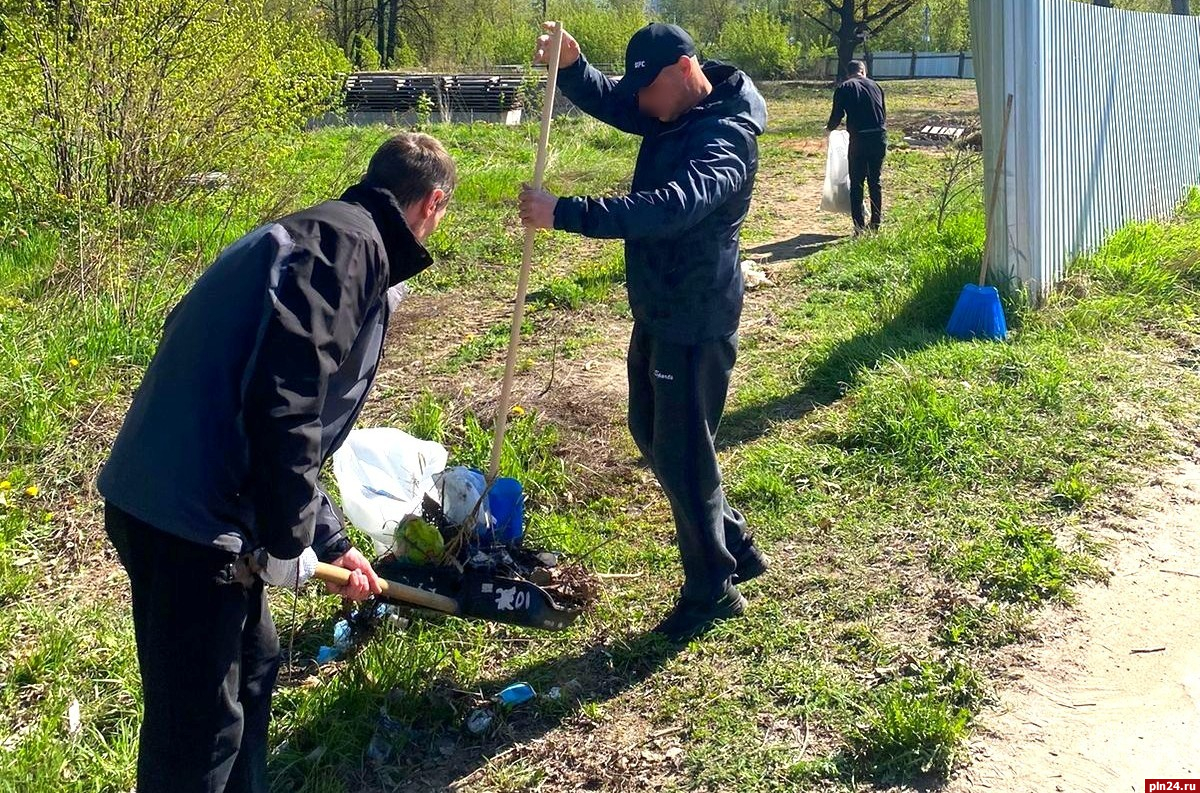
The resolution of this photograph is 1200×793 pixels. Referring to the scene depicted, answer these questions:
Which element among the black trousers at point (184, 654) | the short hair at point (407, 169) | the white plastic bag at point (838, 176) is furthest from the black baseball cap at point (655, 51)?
the white plastic bag at point (838, 176)

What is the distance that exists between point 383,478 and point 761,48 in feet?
132

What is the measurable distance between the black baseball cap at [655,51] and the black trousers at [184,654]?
6.91ft

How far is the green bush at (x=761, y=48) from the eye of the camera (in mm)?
40219

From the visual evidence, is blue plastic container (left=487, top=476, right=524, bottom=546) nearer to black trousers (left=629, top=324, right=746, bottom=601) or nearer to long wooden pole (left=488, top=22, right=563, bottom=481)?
long wooden pole (left=488, top=22, right=563, bottom=481)

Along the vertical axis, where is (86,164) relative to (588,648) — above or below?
above

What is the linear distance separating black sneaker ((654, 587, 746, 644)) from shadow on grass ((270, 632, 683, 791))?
5 centimetres

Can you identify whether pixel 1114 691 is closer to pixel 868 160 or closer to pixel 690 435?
pixel 690 435

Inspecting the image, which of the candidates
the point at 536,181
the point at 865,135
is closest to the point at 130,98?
the point at 536,181

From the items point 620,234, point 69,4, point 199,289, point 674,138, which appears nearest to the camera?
point 199,289

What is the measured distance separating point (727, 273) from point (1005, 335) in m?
3.54

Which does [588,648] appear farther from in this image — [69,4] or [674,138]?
[69,4]

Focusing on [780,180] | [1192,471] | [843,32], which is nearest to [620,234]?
[1192,471]

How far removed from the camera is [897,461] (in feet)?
15.8

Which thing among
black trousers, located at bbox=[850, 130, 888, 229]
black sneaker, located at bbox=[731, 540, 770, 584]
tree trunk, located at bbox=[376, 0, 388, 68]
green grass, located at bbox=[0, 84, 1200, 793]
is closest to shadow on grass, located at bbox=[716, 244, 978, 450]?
green grass, located at bbox=[0, 84, 1200, 793]
